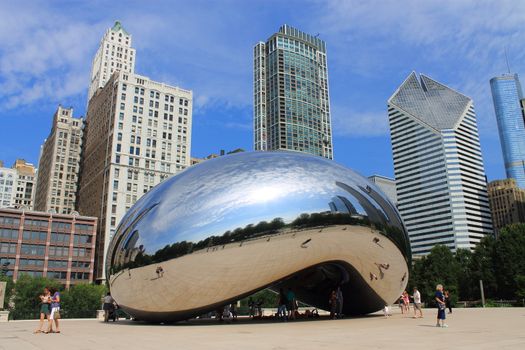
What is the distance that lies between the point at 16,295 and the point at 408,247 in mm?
67434

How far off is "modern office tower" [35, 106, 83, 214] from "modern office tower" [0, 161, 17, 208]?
1592 inches

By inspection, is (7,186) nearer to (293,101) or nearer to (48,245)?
(48,245)

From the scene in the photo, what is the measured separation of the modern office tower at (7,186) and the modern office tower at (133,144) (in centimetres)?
7798

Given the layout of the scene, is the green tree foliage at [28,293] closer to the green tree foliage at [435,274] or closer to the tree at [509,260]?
the green tree foliage at [435,274]

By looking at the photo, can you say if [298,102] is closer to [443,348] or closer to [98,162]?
[98,162]

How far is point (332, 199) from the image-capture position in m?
15.5

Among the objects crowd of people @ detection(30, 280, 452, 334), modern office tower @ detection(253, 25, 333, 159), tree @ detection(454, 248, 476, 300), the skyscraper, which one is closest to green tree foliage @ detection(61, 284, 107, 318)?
the skyscraper

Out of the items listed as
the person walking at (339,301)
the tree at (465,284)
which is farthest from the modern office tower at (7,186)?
the person walking at (339,301)

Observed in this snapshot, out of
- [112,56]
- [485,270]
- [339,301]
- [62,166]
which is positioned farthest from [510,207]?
[339,301]

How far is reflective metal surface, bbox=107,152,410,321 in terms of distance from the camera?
14.1m

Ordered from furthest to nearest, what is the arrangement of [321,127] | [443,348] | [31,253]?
[321,127] < [31,253] < [443,348]

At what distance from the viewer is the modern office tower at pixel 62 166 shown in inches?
5443

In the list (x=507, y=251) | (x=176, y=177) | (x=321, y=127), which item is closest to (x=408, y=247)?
(x=176, y=177)

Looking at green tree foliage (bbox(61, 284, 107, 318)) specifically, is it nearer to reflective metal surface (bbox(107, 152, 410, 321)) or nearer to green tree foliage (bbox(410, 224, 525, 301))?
green tree foliage (bbox(410, 224, 525, 301))
